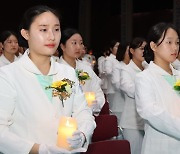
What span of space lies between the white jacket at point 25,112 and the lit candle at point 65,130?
111 millimetres

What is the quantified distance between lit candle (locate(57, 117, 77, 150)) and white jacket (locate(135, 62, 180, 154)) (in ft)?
2.30

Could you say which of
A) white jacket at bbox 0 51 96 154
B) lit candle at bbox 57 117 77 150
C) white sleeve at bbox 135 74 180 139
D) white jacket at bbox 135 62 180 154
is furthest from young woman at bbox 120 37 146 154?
lit candle at bbox 57 117 77 150

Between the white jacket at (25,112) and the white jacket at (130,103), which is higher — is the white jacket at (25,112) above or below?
above

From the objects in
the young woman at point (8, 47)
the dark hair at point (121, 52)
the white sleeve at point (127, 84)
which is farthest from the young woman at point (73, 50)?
the young woman at point (8, 47)

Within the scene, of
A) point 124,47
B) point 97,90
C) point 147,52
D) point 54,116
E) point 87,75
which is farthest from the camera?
point 124,47

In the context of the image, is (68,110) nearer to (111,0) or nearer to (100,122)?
(100,122)

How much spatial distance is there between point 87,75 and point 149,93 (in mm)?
1428

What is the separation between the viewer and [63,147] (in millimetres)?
1922

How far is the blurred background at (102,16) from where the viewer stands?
12469 mm

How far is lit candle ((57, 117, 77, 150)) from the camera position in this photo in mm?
1920

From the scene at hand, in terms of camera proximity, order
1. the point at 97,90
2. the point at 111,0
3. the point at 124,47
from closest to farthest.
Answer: the point at 97,90, the point at 124,47, the point at 111,0

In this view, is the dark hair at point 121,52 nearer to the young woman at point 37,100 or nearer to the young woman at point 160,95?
the young woman at point 160,95

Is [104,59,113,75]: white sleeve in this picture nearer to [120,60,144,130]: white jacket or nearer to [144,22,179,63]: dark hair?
[120,60,144,130]: white jacket

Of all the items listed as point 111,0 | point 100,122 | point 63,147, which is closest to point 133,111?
point 100,122
